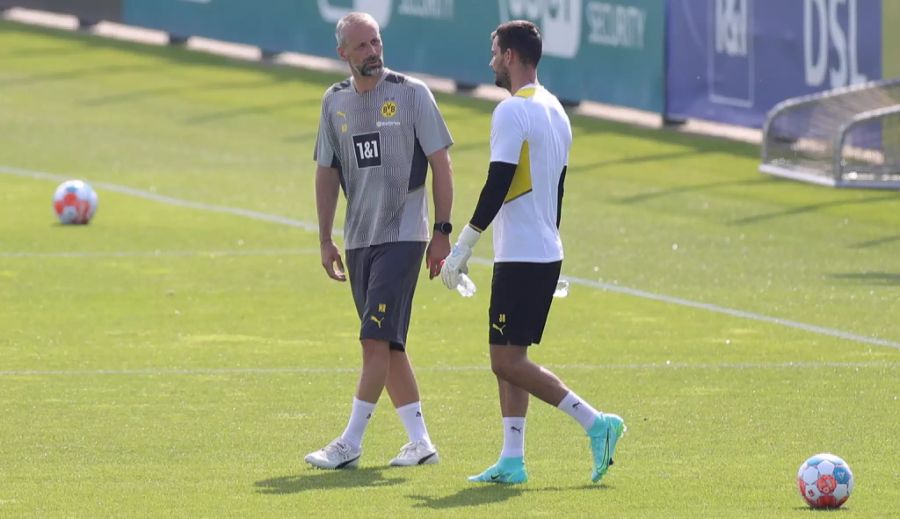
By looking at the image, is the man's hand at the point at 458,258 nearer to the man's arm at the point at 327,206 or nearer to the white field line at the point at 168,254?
the man's arm at the point at 327,206

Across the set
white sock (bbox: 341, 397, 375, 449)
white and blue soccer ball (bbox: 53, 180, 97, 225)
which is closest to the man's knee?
white sock (bbox: 341, 397, 375, 449)

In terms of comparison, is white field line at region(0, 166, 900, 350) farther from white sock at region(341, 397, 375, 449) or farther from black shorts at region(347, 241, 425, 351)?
white sock at region(341, 397, 375, 449)

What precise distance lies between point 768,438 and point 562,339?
377cm

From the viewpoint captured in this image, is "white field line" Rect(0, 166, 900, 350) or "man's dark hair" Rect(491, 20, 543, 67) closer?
"man's dark hair" Rect(491, 20, 543, 67)

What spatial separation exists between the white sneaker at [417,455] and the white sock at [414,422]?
3 cm

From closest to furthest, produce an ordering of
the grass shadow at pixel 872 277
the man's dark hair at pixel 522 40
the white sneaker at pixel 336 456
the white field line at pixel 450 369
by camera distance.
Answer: the man's dark hair at pixel 522 40, the white sneaker at pixel 336 456, the white field line at pixel 450 369, the grass shadow at pixel 872 277

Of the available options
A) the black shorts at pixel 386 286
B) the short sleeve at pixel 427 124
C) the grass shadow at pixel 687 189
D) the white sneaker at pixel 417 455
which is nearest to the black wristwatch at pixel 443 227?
the black shorts at pixel 386 286

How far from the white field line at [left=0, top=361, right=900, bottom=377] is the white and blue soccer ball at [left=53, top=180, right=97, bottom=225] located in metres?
7.36

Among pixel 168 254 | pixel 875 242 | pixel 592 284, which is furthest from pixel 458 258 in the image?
pixel 875 242

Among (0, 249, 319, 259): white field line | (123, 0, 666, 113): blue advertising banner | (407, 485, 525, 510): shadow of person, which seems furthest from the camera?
(123, 0, 666, 113): blue advertising banner

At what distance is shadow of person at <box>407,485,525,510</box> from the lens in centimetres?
889

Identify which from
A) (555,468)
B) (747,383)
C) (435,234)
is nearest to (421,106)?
(435,234)

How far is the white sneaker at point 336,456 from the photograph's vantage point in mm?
9820

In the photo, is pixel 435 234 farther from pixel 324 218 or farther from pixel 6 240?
pixel 6 240
